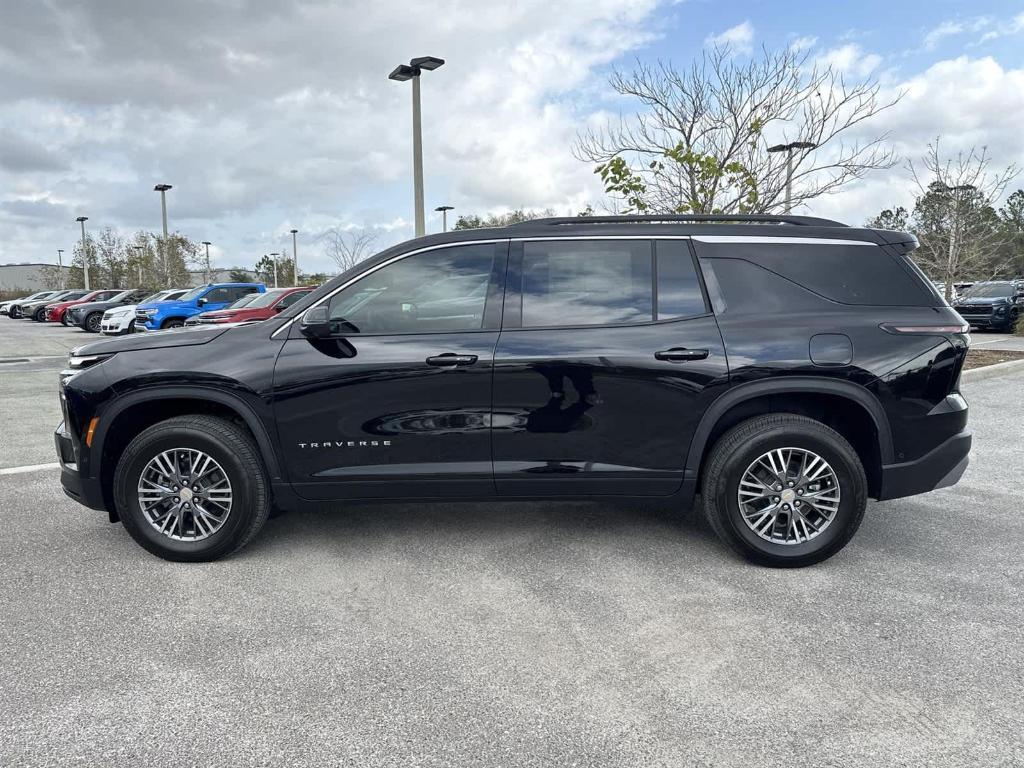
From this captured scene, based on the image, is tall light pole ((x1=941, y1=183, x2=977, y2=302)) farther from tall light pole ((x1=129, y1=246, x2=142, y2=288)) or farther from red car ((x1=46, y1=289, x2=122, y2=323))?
tall light pole ((x1=129, y1=246, x2=142, y2=288))

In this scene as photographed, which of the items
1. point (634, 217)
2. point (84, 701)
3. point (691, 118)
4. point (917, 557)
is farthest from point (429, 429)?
point (691, 118)

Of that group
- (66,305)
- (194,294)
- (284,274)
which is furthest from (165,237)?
(284,274)

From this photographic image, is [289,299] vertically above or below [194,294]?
below

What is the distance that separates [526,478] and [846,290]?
1972mm

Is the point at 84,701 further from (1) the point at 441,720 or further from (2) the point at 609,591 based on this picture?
(2) the point at 609,591

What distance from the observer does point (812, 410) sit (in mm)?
4129

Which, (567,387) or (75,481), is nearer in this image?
(567,387)

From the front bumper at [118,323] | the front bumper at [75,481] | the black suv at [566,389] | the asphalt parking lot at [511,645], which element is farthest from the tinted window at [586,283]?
the front bumper at [118,323]

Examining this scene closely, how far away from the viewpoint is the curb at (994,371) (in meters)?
11.5

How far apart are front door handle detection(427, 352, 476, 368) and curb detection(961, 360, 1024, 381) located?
394 inches

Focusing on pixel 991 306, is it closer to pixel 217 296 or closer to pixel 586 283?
pixel 217 296

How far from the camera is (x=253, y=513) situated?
403 centimetres

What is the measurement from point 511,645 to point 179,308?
20.1 m

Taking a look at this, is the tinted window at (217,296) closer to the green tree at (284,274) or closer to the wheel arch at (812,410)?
the wheel arch at (812,410)
